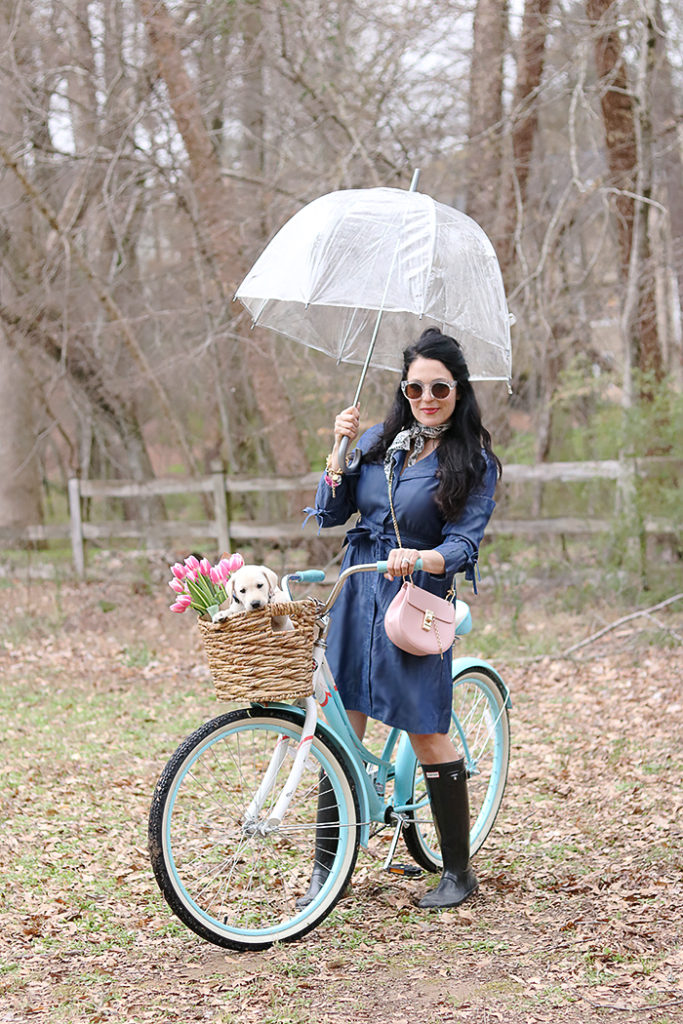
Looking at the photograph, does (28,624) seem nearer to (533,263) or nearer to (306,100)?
(306,100)

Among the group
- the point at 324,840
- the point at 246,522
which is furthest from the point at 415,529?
the point at 246,522

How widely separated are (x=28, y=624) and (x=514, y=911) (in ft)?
21.4

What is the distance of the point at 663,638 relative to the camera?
27.2 ft

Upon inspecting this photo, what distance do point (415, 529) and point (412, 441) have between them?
31 centimetres

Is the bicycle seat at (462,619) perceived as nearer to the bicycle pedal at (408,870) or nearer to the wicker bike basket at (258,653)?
the wicker bike basket at (258,653)

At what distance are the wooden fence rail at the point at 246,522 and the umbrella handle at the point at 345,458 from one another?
5.82 meters

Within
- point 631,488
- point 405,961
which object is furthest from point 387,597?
point 631,488

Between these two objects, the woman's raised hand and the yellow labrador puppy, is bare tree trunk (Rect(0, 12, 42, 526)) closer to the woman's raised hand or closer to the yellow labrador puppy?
the woman's raised hand

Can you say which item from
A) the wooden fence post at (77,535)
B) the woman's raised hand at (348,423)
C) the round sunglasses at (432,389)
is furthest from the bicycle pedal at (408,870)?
the wooden fence post at (77,535)

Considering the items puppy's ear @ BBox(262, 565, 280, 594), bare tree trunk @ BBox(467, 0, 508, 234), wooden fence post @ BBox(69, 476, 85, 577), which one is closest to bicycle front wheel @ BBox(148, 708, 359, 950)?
puppy's ear @ BBox(262, 565, 280, 594)

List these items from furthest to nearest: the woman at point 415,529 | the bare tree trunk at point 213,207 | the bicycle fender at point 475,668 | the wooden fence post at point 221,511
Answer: the wooden fence post at point 221,511 < the bare tree trunk at point 213,207 < the bicycle fender at point 475,668 < the woman at point 415,529

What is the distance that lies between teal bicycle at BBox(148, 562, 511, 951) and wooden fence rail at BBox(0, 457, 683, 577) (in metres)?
5.19

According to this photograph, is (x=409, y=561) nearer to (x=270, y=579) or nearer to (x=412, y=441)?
(x=270, y=579)

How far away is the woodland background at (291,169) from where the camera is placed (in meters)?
10.1
